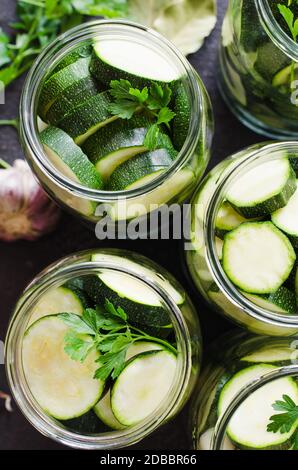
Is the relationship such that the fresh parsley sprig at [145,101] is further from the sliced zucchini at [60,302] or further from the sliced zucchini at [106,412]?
the sliced zucchini at [106,412]

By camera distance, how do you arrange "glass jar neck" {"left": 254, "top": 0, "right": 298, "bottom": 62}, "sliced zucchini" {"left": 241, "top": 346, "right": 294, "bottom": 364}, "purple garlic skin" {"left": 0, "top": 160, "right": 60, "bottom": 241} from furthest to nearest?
"purple garlic skin" {"left": 0, "top": 160, "right": 60, "bottom": 241} → "sliced zucchini" {"left": 241, "top": 346, "right": 294, "bottom": 364} → "glass jar neck" {"left": 254, "top": 0, "right": 298, "bottom": 62}

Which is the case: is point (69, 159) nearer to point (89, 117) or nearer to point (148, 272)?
point (89, 117)

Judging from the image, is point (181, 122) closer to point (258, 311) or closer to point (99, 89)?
point (99, 89)

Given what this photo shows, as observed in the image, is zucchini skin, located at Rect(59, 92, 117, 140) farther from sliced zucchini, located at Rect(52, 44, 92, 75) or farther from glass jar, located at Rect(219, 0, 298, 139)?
glass jar, located at Rect(219, 0, 298, 139)

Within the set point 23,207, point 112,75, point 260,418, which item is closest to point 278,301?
point 260,418

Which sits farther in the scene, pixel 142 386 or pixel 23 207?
pixel 23 207

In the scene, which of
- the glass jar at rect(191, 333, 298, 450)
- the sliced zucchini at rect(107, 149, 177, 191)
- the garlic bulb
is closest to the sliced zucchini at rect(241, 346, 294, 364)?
the glass jar at rect(191, 333, 298, 450)

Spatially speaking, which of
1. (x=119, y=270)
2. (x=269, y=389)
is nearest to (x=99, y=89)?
(x=119, y=270)
